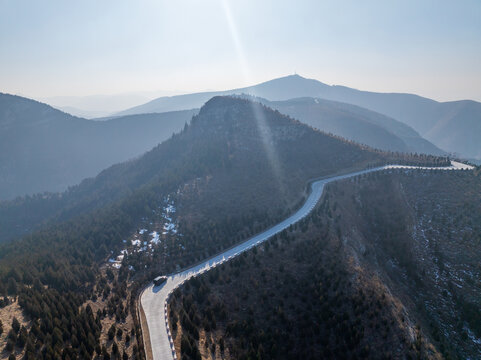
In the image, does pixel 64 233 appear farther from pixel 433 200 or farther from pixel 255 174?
pixel 433 200

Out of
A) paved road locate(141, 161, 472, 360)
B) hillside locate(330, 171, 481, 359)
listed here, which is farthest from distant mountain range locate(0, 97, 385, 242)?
hillside locate(330, 171, 481, 359)

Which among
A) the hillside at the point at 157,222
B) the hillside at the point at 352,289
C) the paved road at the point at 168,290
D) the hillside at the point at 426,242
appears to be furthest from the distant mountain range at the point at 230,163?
the hillside at the point at 352,289

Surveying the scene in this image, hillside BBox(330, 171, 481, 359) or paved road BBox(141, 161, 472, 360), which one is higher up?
paved road BBox(141, 161, 472, 360)

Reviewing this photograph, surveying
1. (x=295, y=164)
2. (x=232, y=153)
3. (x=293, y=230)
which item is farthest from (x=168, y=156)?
(x=293, y=230)

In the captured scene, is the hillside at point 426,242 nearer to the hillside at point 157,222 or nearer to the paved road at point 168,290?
the paved road at point 168,290

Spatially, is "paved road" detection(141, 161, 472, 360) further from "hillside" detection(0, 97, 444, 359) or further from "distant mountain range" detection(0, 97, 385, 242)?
"distant mountain range" detection(0, 97, 385, 242)

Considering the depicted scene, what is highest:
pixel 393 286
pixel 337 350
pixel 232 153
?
pixel 232 153

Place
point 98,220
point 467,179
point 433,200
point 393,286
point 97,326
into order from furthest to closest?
point 98,220 → point 467,179 → point 433,200 → point 393,286 → point 97,326

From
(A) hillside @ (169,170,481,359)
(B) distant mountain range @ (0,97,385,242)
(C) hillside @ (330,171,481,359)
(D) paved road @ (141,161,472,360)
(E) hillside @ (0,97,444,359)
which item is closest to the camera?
(D) paved road @ (141,161,472,360)
